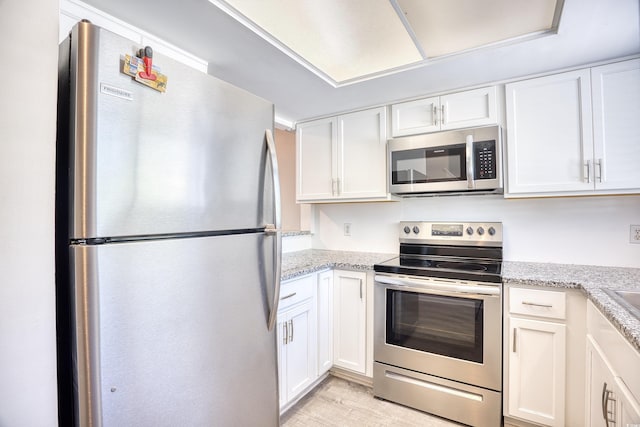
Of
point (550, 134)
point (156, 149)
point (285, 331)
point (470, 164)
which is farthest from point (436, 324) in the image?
point (156, 149)

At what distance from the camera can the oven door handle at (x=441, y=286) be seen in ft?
5.82

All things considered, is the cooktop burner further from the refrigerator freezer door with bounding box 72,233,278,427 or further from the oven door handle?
the refrigerator freezer door with bounding box 72,233,278,427

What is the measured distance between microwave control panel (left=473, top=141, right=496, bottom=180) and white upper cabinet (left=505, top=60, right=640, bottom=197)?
103mm

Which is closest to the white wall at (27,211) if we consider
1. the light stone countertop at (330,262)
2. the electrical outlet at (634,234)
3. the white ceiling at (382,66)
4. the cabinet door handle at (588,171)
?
the white ceiling at (382,66)

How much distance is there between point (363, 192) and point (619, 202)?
161cm

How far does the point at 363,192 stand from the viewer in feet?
8.13

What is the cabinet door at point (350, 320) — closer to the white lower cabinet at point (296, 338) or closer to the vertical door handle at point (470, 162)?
the white lower cabinet at point (296, 338)

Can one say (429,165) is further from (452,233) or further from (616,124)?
(616,124)

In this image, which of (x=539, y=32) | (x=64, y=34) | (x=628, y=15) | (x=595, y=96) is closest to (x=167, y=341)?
(x=64, y=34)

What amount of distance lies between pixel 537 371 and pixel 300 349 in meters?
1.33

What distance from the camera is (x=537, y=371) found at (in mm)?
1683

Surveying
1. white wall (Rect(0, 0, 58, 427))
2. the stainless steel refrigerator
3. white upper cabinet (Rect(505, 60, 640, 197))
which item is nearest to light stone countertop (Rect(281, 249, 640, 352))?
white upper cabinet (Rect(505, 60, 640, 197))

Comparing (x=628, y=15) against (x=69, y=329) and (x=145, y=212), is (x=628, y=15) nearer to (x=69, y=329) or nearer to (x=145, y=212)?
(x=145, y=212)

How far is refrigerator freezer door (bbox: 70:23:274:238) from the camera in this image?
0.78 m
